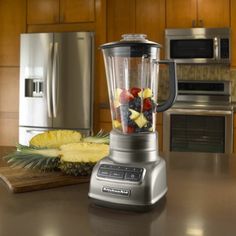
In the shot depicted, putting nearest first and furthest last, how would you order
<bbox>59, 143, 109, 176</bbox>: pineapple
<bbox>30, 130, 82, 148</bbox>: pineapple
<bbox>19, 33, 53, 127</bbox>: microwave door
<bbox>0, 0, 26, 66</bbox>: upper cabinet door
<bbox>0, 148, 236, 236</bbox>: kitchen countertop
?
<bbox>0, 148, 236, 236</bbox>: kitchen countertop → <bbox>59, 143, 109, 176</bbox>: pineapple → <bbox>30, 130, 82, 148</bbox>: pineapple → <bbox>19, 33, 53, 127</bbox>: microwave door → <bbox>0, 0, 26, 66</bbox>: upper cabinet door

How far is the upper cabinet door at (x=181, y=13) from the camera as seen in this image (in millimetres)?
3443

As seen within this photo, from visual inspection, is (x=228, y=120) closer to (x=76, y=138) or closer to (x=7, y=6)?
(x=76, y=138)

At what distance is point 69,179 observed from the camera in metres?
0.99

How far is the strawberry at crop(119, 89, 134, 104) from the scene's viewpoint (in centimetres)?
84

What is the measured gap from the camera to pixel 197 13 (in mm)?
3436

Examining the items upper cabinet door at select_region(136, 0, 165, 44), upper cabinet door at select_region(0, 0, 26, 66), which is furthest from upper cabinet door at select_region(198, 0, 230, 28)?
upper cabinet door at select_region(0, 0, 26, 66)

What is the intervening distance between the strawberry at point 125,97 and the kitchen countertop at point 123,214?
255mm

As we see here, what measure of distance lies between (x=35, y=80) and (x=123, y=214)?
A: 2.90 metres

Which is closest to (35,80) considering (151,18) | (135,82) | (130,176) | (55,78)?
(55,78)

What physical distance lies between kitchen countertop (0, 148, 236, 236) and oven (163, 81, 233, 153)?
2.19 m

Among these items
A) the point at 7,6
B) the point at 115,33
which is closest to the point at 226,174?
the point at 115,33

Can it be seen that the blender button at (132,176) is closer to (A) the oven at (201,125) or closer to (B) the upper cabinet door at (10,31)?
(A) the oven at (201,125)

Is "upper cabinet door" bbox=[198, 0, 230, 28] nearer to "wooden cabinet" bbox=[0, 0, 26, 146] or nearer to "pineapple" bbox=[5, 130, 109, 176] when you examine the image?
"wooden cabinet" bbox=[0, 0, 26, 146]

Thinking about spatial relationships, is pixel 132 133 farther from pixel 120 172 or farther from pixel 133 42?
pixel 133 42
